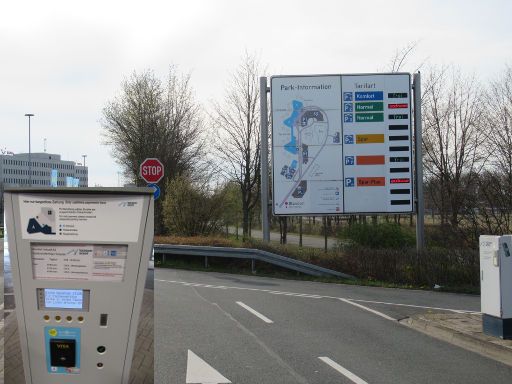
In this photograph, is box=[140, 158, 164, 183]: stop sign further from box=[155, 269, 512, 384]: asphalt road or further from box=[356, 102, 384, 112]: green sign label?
box=[356, 102, 384, 112]: green sign label

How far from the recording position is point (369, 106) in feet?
69.9

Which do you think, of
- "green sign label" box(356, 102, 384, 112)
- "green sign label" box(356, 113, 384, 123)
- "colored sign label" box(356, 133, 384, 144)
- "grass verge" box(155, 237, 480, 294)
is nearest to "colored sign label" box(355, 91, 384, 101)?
"green sign label" box(356, 102, 384, 112)

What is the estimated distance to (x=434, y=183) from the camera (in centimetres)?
3216

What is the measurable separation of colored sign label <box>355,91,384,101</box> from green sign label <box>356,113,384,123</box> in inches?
22.5

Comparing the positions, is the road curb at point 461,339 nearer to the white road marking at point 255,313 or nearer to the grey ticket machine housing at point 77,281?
the white road marking at point 255,313

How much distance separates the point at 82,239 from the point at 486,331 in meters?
7.38

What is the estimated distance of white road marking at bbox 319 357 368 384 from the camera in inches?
265

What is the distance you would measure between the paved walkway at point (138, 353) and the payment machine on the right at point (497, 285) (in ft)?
21.5

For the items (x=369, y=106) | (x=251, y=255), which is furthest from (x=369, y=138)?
(x=251, y=255)

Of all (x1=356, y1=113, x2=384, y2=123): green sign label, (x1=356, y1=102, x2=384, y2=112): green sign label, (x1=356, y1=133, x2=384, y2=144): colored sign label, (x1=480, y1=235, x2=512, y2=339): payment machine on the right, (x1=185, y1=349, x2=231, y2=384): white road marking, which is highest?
(x1=356, y1=102, x2=384, y2=112): green sign label

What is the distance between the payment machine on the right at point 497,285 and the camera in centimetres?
877

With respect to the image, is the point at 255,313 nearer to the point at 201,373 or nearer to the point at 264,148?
the point at 201,373

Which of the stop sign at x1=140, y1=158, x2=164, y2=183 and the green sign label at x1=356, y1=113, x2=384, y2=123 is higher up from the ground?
the green sign label at x1=356, y1=113, x2=384, y2=123

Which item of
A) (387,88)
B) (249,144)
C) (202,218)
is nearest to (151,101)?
(249,144)
